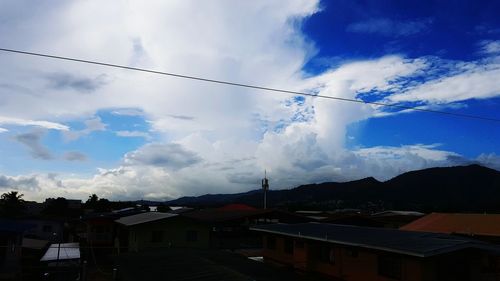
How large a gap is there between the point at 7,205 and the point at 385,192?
502 feet

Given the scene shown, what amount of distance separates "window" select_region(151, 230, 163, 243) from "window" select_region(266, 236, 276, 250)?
9145 mm

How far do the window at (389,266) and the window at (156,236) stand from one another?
65.9ft

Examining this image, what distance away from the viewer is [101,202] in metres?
104

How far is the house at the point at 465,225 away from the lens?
121 feet

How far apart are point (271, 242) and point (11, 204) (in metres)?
61.6

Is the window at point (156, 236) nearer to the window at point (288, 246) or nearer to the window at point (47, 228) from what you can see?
the window at point (288, 246)

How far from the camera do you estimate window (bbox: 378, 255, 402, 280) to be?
2198 cm

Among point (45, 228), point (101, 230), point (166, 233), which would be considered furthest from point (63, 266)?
point (45, 228)

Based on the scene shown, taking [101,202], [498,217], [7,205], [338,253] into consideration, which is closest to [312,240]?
[338,253]

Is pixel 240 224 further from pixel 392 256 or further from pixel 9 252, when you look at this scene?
pixel 392 256

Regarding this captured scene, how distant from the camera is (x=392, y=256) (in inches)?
877

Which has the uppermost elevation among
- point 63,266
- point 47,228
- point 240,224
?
point 240,224

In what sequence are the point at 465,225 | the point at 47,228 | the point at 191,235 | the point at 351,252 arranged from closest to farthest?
the point at 351,252 < the point at 191,235 < the point at 465,225 < the point at 47,228

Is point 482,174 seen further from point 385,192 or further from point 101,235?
point 101,235
